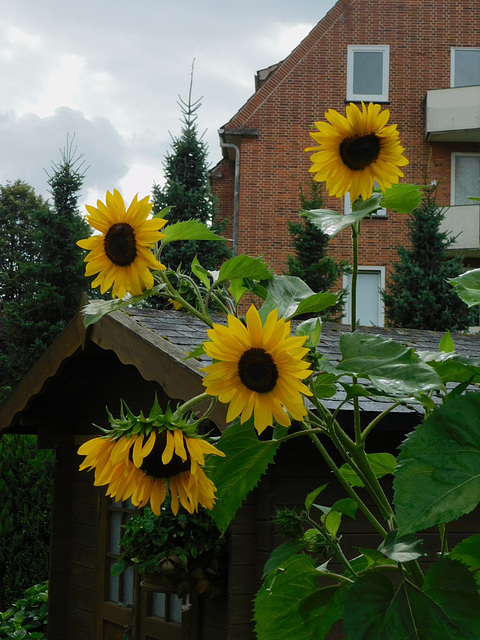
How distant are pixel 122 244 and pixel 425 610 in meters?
0.54

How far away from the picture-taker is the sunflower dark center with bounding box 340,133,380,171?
1174 mm

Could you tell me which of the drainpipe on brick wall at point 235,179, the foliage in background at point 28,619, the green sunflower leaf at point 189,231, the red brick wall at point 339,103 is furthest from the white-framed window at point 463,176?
the green sunflower leaf at point 189,231

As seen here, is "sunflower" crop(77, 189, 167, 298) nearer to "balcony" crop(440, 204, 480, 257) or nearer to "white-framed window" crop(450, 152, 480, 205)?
"balcony" crop(440, 204, 480, 257)

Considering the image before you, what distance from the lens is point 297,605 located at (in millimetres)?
1110

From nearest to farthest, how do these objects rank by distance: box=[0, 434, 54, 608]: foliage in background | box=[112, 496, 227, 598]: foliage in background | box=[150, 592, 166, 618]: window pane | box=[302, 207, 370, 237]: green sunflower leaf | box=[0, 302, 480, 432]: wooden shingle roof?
box=[302, 207, 370, 237]: green sunflower leaf
box=[0, 302, 480, 432]: wooden shingle roof
box=[112, 496, 227, 598]: foliage in background
box=[150, 592, 166, 618]: window pane
box=[0, 434, 54, 608]: foliage in background

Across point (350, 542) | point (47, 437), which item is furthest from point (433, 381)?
point (47, 437)

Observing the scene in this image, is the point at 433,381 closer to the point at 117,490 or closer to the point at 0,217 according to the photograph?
the point at 117,490

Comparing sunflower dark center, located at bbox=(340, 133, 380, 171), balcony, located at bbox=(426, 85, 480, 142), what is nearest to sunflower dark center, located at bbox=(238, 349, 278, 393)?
sunflower dark center, located at bbox=(340, 133, 380, 171)

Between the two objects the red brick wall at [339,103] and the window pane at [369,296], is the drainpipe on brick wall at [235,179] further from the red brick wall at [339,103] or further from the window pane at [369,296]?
the window pane at [369,296]

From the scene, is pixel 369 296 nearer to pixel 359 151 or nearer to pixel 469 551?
pixel 359 151

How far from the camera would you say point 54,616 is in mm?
7836

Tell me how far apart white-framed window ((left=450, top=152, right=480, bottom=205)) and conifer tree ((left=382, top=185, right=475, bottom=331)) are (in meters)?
2.13

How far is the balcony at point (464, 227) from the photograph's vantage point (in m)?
18.1

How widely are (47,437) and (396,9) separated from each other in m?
14.4
